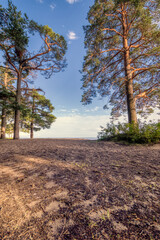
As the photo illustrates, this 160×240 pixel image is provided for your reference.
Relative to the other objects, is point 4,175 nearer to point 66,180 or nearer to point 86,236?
point 66,180

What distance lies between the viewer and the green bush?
4461mm

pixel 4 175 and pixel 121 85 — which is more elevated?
pixel 121 85

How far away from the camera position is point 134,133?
4969 mm

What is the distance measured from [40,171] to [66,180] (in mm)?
596

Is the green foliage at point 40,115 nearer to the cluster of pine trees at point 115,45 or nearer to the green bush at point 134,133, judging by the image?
the cluster of pine trees at point 115,45

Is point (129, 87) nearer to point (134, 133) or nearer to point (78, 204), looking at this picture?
point (134, 133)

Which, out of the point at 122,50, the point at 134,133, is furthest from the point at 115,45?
the point at 134,133

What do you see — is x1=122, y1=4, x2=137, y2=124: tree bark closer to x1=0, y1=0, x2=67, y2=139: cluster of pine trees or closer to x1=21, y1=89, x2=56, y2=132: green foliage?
x1=0, y1=0, x2=67, y2=139: cluster of pine trees

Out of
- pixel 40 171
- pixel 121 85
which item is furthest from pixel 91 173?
pixel 121 85

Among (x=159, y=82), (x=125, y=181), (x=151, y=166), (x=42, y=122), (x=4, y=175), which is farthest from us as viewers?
(x=42, y=122)

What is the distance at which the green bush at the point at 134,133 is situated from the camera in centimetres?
446

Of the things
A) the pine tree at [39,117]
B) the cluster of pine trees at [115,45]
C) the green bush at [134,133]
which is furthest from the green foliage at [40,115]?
the green bush at [134,133]

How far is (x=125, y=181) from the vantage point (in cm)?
156

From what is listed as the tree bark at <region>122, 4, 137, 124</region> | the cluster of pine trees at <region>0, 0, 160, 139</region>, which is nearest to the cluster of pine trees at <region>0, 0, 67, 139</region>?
the cluster of pine trees at <region>0, 0, 160, 139</region>
